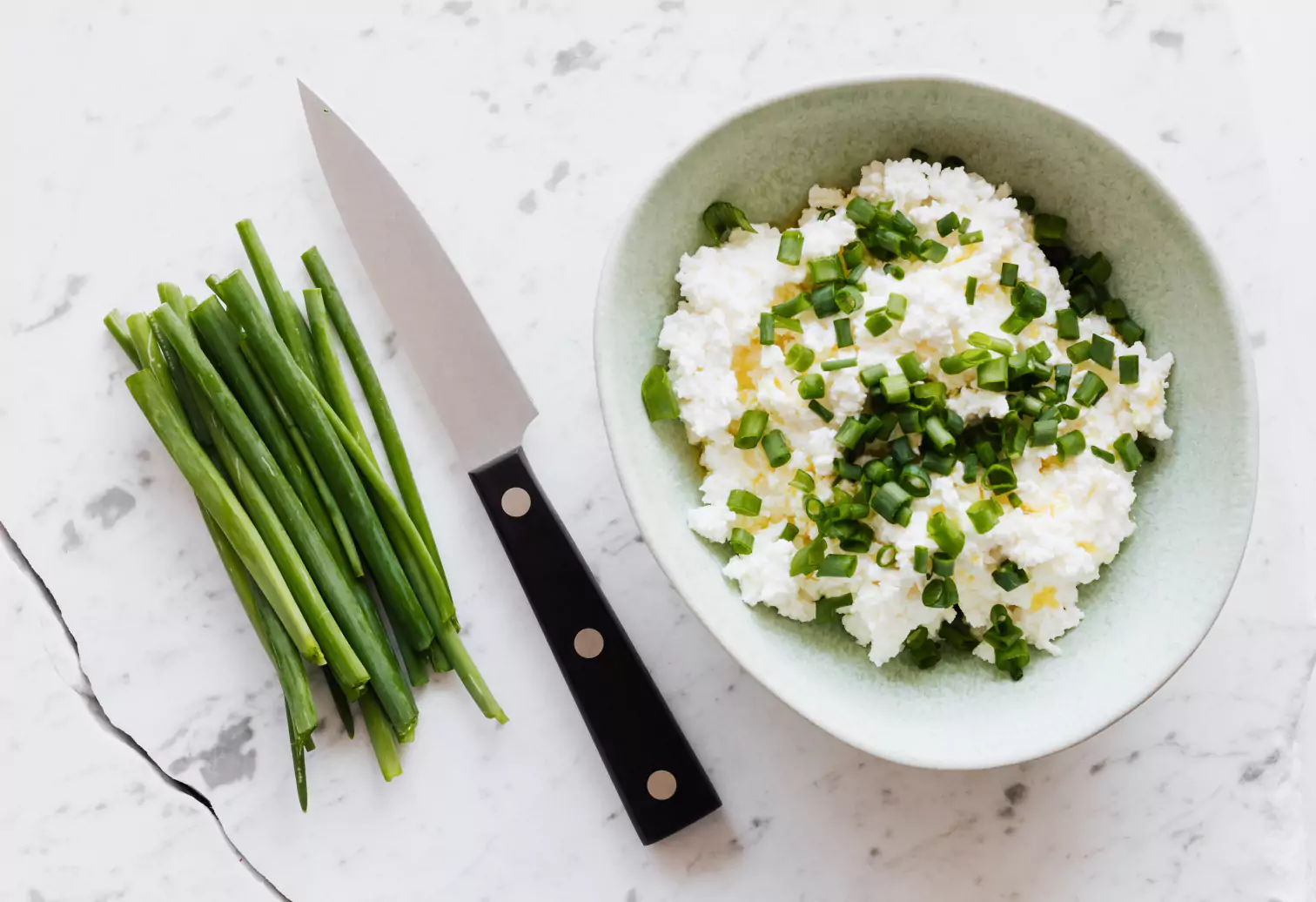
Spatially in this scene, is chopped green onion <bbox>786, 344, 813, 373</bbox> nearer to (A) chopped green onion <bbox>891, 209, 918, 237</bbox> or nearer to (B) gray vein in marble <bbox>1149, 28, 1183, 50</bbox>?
(A) chopped green onion <bbox>891, 209, 918, 237</bbox>

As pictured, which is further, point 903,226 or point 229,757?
point 229,757

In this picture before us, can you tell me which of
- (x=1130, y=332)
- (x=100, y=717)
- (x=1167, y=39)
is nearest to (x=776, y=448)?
(x=1130, y=332)

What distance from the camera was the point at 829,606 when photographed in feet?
4.32

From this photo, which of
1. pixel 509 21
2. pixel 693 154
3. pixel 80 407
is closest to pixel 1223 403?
pixel 693 154

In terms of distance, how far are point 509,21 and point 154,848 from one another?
1358 millimetres

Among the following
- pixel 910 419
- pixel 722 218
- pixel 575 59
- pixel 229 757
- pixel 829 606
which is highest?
pixel 575 59

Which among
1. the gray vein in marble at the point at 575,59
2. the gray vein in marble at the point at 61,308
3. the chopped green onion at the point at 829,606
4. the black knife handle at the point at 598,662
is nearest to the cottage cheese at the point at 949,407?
the chopped green onion at the point at 829,606

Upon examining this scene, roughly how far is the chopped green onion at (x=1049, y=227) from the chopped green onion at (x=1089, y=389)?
0.19 meters

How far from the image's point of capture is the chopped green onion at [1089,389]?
4.19 feet

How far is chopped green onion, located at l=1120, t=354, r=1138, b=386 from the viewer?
1.28 metres

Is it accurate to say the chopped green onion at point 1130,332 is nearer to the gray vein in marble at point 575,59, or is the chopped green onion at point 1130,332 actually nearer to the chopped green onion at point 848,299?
the chopped green onion at point 848,299

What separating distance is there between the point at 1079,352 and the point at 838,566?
1.33 feet

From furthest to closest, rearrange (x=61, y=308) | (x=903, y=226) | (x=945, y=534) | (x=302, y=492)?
(x=61, y=308) < (x=302, y=492) < (x=903, y=226) < (x=945, y=534)

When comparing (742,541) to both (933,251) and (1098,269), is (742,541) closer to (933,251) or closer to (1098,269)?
(933,251)
